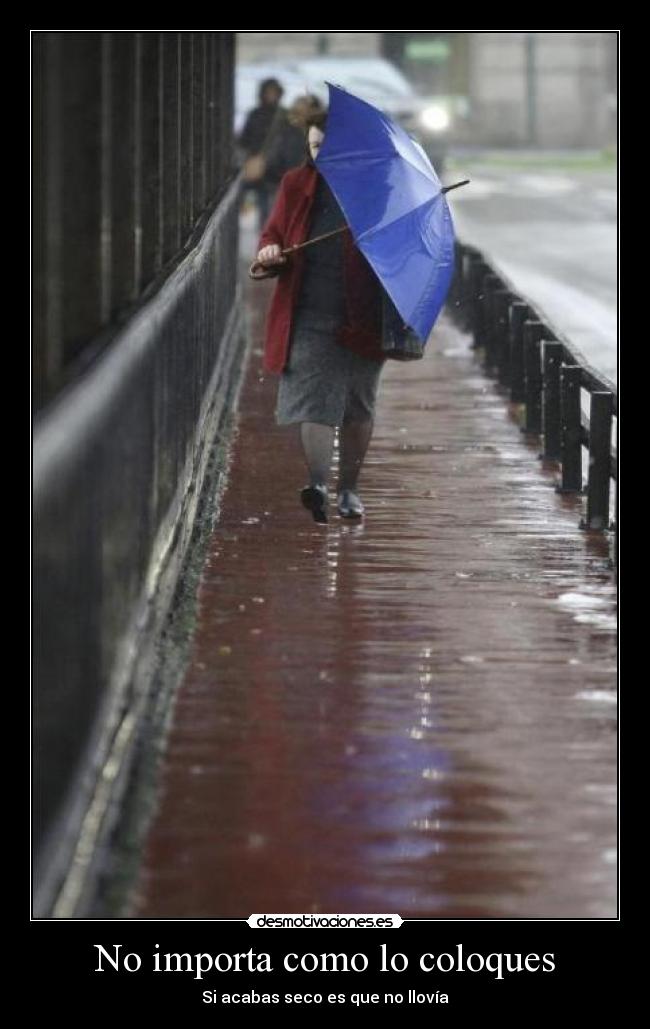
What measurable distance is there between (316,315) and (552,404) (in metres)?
2.85

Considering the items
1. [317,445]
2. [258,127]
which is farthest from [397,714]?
[258,127]

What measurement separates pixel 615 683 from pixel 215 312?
20.9 feet

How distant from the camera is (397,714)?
8.04 meters

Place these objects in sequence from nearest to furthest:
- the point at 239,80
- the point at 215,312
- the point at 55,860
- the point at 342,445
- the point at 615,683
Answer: the point at 55,860
the point at 615,683
the point at 342,445
the point at 215,312
the point at 239,80

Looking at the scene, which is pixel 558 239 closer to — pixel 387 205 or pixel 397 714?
pixel 387 205

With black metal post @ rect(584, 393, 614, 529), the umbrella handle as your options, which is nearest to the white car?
black metal post @ rect(584, 393, 614, 529)

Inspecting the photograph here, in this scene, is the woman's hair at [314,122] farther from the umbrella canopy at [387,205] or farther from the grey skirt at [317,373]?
the grey skirt at [317,373]

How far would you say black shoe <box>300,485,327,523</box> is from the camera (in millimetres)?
11148

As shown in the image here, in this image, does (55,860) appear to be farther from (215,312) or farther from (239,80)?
(239,80)

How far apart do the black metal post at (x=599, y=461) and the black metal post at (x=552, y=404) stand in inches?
80.6

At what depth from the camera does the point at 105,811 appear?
6508mm

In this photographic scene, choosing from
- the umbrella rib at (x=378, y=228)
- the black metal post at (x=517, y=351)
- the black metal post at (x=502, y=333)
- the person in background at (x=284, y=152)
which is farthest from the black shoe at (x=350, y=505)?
the person in background at (x=284, y=152)

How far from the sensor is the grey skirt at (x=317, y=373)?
10.9m

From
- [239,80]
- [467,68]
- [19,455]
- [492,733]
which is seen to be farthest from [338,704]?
[467,68]
